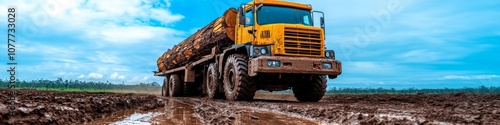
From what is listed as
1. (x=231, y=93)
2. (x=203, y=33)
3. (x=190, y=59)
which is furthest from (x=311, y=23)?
(x=190, y=59)

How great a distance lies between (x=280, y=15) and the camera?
10305 mm

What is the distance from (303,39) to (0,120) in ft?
23.8

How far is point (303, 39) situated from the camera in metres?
9.68

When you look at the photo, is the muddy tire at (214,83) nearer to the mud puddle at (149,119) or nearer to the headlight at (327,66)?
the headlight at (327,66)

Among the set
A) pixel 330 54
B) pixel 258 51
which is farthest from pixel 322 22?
pixel 258 51

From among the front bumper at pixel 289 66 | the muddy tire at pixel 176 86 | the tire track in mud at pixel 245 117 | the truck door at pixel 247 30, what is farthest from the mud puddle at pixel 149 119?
the muddy tire at pixel 176 86

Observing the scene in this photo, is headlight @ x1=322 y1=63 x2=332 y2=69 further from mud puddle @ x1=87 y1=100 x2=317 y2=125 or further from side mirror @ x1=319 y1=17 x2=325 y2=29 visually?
mud puddle @ x1=87 y1=100 x2=317 y2=125

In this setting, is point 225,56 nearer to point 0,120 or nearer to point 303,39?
point 303,39

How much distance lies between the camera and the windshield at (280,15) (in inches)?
402

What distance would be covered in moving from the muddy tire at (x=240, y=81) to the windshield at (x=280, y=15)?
1116 millimetres

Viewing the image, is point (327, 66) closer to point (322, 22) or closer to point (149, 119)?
point (322, 22)

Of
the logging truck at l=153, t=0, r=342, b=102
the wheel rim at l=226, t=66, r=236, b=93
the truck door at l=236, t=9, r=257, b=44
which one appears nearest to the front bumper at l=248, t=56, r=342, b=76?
the logging truck at l=153, t=0, r=342, b=102

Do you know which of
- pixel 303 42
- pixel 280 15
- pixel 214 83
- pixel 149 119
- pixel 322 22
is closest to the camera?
pixel 149 119

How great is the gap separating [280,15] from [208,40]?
3.16 metres
